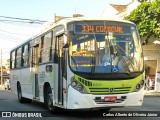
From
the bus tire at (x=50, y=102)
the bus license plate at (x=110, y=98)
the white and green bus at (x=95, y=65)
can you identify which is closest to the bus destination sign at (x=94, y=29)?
the white and green bus at (x=95, y=65)

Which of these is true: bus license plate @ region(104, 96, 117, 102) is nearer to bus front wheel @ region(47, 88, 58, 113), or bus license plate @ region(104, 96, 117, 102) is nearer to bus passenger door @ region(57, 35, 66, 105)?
bus passenger door @ region(57, 35, 66, 105)

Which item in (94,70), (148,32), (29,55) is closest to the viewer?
(94,70)

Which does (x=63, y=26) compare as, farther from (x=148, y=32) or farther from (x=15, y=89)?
(x=148, y=32)

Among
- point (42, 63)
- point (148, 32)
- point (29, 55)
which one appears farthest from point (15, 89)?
point (148, 32)

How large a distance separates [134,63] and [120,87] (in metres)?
0.91

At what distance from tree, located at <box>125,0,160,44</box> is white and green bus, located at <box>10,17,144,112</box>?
20.3 meters

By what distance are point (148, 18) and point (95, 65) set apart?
22.5 m

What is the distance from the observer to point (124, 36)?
1296cm

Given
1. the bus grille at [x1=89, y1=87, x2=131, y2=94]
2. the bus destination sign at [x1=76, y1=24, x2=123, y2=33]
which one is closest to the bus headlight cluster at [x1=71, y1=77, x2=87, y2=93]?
the bus grille at [x1=89, y1=87, x2=131, y2=94]

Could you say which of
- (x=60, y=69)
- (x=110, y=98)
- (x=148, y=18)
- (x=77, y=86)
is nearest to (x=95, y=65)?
(x=77, y=86)

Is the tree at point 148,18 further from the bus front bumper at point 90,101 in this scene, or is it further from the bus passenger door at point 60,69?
the bus front bumper at point 90,101

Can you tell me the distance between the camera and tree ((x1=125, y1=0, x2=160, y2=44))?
3306cm

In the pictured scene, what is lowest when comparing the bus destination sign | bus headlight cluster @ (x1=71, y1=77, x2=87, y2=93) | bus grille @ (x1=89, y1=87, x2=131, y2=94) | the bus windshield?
bus grille @ (x1=89, y1=87, x2=131, y2=94)

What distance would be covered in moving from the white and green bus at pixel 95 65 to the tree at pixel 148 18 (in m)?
20.3
